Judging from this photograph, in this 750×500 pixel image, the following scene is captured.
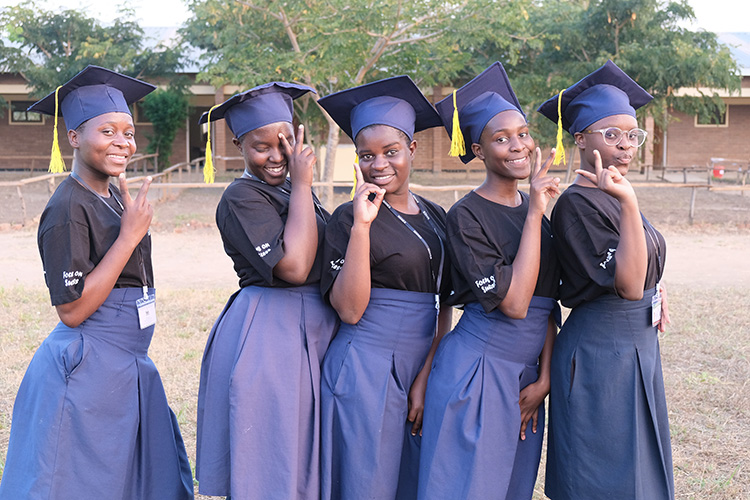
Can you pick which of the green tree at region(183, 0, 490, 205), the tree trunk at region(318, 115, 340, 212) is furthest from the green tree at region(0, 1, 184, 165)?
the tree trunk at region(318, 115, 340, 212)

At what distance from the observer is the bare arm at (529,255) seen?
2.52m

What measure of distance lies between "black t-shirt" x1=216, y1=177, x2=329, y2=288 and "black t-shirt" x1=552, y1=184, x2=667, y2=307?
93 centimetres

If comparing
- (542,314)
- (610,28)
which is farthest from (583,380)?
(610,28)

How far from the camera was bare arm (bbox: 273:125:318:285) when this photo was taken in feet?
8.74

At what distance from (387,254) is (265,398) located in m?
0.70

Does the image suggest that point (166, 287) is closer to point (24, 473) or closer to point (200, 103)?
point (24, 473)

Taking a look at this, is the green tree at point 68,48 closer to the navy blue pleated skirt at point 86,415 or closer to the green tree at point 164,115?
the green tree at point 164,115

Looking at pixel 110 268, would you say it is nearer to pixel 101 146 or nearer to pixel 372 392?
pixel 101 146

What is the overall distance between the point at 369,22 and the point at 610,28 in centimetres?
567

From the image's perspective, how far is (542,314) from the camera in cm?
276

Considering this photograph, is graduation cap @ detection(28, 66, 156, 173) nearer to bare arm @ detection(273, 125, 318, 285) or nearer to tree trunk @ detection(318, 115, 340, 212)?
bare arm @ detection(273, 125, 318, 285)

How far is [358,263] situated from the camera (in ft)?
8.40

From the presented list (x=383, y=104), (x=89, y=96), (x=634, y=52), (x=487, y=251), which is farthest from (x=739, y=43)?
(x=89, y=96)

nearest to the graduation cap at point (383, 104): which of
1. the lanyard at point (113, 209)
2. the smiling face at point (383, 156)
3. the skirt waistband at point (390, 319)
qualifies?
the smiling face at point (383, 156)
